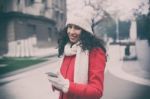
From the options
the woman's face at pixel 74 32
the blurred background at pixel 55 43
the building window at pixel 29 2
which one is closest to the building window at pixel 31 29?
the blurred background at pixel 55 43

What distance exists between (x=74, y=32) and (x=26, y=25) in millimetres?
820

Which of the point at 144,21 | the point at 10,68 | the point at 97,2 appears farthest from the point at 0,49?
the point at 144,21

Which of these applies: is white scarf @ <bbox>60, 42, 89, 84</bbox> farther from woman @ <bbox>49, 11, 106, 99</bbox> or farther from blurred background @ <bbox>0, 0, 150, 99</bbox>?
blurred background @ <bbox>0, 0, 150, 99</bbox>

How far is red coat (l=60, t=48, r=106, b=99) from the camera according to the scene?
1.41m

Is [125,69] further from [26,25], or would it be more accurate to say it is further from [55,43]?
[26,25]

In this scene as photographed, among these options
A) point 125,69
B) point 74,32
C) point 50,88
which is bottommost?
point 50,88

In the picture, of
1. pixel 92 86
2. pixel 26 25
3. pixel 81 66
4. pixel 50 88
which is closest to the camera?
pixel 92 86

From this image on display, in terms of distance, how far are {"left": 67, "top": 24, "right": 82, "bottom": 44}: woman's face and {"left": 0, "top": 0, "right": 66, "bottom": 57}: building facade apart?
68 cm

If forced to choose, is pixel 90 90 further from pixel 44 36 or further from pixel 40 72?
pixel 44 36

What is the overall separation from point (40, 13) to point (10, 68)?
49 cm

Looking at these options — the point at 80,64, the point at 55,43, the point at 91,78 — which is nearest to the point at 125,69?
the point at 55,43

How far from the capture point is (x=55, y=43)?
2295 mm

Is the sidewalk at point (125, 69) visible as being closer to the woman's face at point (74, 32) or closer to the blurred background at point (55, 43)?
the blurred background at point (55, 43)

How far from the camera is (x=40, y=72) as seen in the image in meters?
2.25
